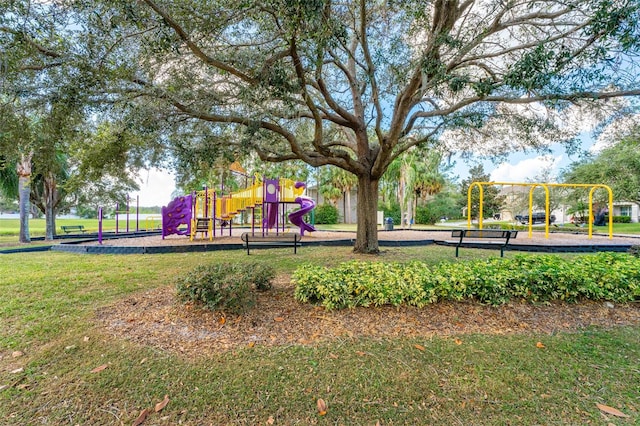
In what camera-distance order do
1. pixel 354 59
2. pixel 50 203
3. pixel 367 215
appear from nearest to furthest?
1. pixel 354 59
2. pixel 367 215
3. pixel 50 203

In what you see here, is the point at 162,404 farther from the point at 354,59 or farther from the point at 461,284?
the point at 354,59

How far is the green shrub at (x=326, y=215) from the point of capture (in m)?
30.7

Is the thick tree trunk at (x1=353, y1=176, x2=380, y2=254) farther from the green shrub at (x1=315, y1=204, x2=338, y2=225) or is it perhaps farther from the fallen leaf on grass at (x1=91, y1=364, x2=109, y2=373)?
the green shrub at (x1=315, y1=204, x2=338, y2=225)

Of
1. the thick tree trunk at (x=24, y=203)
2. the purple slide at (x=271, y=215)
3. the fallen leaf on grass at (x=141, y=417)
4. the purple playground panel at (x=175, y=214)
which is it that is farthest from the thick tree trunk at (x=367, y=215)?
the thick tree trunk at (x=24, y=203)

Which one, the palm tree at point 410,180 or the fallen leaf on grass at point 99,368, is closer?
the fallen leaf on grass at point 99,368

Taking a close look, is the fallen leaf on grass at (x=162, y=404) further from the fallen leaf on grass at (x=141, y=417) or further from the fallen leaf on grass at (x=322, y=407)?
the fallen leaf on grass at (x=322, y=407)

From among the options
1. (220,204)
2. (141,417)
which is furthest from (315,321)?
(220,204)

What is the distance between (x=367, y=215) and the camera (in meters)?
8.97

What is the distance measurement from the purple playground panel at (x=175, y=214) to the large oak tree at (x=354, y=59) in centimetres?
631

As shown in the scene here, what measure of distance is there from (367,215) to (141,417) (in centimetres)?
734

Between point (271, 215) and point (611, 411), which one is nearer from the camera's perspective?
point (611, 411)

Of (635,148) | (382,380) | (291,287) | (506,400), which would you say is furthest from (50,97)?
(635,148)

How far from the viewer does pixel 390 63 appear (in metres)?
7.51

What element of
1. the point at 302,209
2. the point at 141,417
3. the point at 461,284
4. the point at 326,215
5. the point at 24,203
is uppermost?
the point at 24,203
